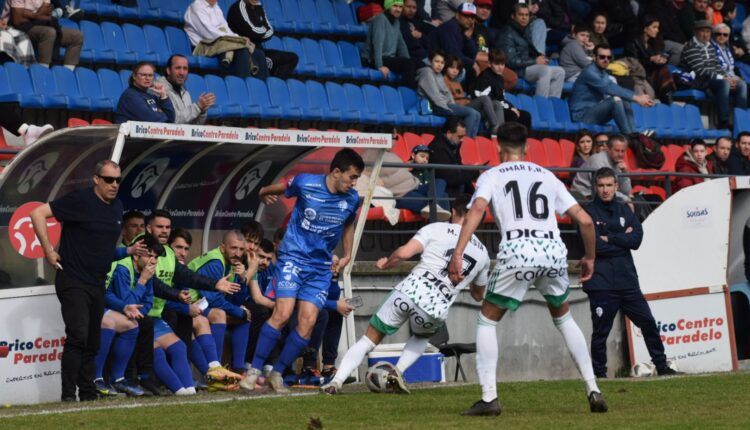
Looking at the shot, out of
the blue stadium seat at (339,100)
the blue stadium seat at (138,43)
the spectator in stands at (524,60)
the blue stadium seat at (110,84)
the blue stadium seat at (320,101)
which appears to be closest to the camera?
the blue stadium seat at (110,84)

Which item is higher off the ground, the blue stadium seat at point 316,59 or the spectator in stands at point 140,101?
the blue stadium seat at point 316,59

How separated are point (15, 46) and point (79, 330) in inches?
230

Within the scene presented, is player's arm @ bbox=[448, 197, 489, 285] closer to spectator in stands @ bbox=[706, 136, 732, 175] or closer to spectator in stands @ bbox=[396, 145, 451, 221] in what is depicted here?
spectator in stands @ bbox=[396, 145, 451, 221]

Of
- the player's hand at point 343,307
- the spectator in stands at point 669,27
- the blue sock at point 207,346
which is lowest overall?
the blue sock at point 207,346

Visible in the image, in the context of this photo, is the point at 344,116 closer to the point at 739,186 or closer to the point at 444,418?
A: the point at 739,186

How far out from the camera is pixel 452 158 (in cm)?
1706

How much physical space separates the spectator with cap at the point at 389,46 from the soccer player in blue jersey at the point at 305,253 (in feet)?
26.9

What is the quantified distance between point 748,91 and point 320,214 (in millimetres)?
15342

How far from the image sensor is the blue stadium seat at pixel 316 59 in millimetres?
19656

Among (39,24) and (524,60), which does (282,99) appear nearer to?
(39,24)

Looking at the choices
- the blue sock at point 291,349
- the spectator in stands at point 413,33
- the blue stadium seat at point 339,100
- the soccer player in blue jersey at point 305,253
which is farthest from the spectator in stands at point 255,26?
the blue sock at point 291,349

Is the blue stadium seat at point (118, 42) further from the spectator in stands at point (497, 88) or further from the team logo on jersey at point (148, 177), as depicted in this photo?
the spectator in stands at point (497, 88)

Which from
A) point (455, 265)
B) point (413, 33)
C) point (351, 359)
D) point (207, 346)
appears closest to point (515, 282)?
point (455, 265)

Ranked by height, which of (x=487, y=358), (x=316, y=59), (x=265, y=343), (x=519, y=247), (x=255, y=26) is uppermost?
(x=255, y=26)
